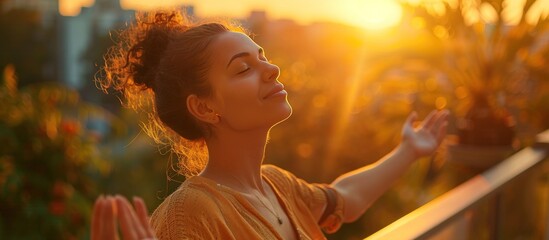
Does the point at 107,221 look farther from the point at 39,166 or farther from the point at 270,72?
the point at 39,166

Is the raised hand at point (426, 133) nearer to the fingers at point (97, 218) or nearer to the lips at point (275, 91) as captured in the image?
the lips at point (275, 91)

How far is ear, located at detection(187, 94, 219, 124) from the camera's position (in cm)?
133

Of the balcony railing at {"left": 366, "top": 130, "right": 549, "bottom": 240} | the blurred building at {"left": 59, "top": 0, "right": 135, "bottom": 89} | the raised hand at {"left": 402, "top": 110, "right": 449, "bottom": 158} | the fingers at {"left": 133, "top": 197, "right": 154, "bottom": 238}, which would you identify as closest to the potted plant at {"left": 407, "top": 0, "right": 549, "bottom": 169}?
the balcony railing at {"left": 366, "top": 130, "right": 549, "bottom": 240}

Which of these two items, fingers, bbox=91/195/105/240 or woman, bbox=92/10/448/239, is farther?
woman, bbox=92/10/448/239

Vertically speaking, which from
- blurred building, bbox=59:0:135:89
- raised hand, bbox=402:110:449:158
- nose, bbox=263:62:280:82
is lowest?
blurred building, bbox=59:0:135:89

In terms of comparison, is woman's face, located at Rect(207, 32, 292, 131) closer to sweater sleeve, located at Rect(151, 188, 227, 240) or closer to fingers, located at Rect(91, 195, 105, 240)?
sweater sleeve, located at Rect(151, 188, 227, 240)

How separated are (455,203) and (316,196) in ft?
1.26

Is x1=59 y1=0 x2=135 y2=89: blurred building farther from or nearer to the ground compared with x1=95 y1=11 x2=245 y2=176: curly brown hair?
nearer to the ground

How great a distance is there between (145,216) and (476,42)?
5.51m

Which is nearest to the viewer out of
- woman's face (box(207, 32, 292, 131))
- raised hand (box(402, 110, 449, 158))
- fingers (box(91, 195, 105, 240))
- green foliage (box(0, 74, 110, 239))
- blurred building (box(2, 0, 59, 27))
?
fingers (box(91, 195, 105, 240))

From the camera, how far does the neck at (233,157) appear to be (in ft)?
4.45

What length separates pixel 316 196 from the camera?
1.65 metres

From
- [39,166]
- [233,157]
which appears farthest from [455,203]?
[39,166]

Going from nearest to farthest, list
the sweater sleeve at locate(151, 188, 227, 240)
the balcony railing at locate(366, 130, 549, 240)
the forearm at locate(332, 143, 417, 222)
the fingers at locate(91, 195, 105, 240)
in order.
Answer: the fingers at locate(91, 195, 105, 240)
the sweater sleeve at locate(151, 188, 227, 240)
the balcony railing at locate(366, 130, 549, 240)
the forearm at locate(332, 143, 417, 222)
